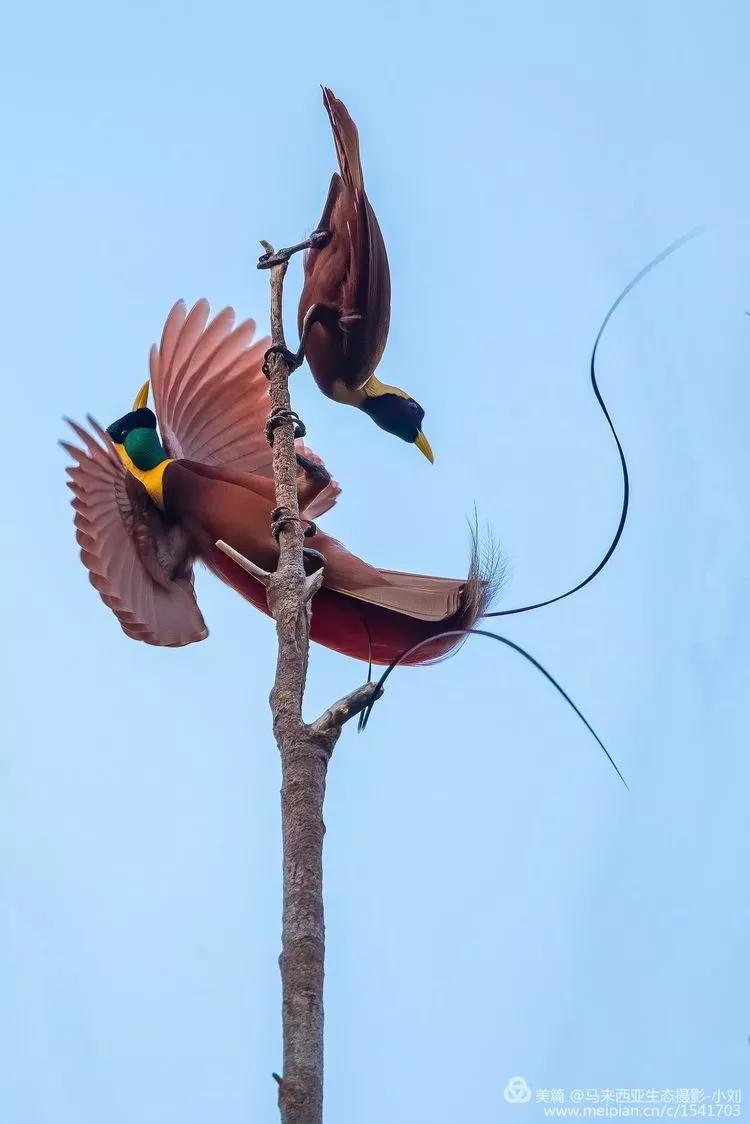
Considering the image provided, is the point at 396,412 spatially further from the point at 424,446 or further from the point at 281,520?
the point at 281,520

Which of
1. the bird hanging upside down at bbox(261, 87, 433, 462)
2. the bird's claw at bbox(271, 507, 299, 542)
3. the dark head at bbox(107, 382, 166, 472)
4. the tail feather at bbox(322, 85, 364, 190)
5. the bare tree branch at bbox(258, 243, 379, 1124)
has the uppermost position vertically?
the tail feather at bbox(322, 85, 364, 190)

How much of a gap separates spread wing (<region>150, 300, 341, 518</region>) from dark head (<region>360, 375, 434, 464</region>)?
41cm

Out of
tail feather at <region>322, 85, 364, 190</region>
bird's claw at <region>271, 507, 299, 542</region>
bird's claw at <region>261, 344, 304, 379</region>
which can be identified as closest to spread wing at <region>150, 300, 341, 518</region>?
tail feather at <region>322, 85, 364, 190</region>

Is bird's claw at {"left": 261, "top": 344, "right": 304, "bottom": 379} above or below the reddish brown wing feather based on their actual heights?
below

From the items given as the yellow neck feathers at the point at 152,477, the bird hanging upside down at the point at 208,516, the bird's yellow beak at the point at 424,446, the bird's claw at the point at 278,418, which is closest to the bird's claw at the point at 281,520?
the bird's claw at the point at 278,418

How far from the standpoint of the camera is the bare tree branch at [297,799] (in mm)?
2389

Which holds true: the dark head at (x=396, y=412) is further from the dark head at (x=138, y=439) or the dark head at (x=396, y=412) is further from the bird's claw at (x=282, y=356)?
the bird's claw at (x=282, y=356)

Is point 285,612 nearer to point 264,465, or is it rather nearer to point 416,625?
point 416,625

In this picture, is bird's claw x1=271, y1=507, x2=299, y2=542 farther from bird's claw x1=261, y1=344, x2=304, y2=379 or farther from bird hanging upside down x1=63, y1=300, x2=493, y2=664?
bird hanging upside down x1=63, y1=300, x2=493, y2=664

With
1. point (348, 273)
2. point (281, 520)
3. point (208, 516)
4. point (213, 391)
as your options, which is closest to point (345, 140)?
point (348, 273)

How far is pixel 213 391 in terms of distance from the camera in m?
5.62

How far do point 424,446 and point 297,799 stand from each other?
11.6 ft

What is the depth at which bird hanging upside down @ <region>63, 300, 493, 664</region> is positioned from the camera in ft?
14.8

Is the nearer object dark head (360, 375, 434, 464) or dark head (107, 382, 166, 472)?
dark head (107, 382, 166, 472)
